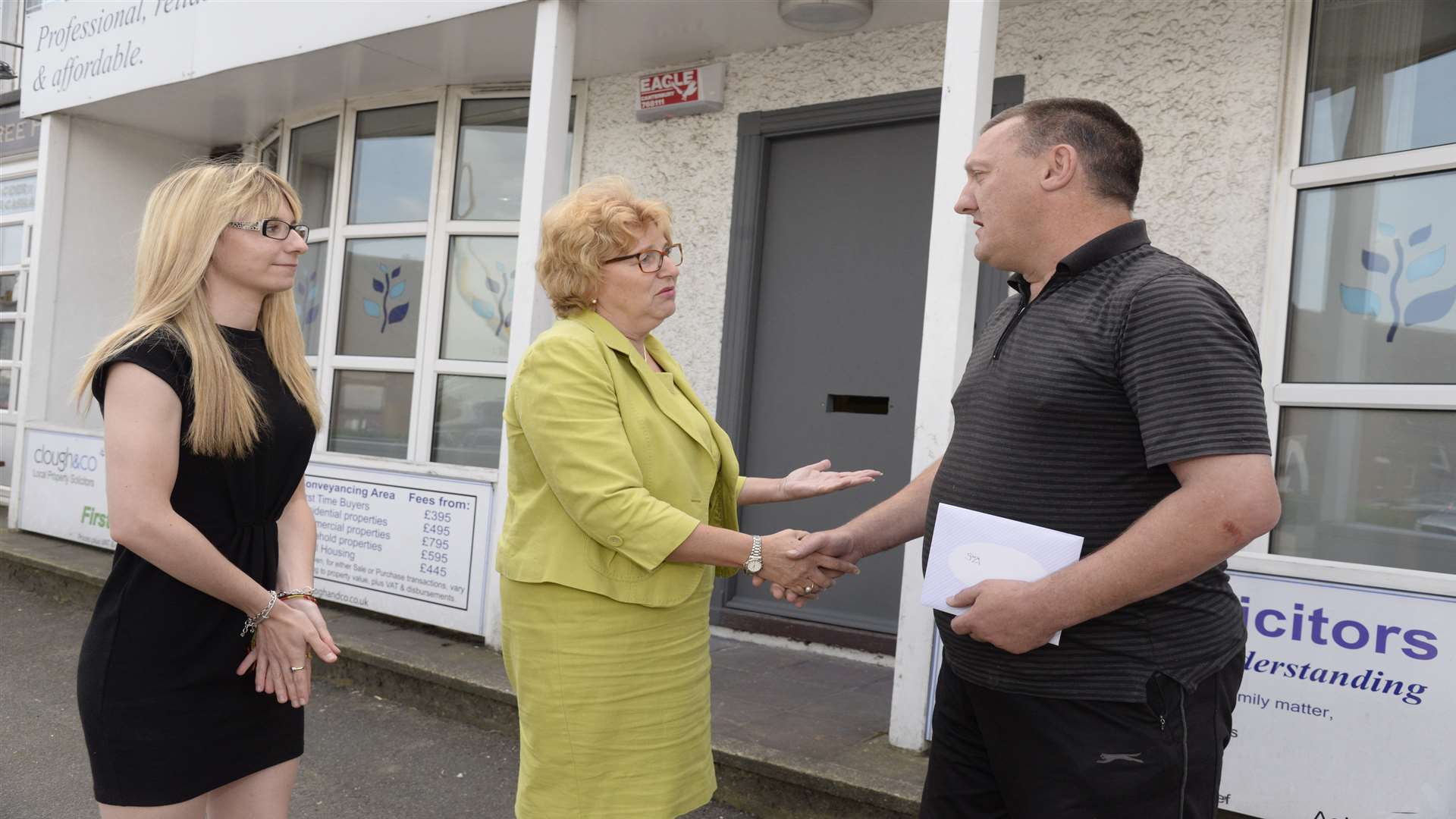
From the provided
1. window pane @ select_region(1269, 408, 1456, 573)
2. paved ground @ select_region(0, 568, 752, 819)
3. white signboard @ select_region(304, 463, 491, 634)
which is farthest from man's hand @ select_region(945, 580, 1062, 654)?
white signboard @ select_region(304, 463, 491, 634)

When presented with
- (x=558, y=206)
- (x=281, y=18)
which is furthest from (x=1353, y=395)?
(x=281, y=18)

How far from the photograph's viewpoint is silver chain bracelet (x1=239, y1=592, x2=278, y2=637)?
200 cm

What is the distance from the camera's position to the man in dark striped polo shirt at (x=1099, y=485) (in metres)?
1.57

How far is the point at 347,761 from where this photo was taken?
13.4 ft

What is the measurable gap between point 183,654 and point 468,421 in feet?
13.5

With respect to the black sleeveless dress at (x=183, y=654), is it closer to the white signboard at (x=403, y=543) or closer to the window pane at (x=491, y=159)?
the white signboard at (x=403, y=543)

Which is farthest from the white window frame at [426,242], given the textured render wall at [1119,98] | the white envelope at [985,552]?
the white envelope at [985,552]

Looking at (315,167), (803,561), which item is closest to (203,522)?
(803,561)

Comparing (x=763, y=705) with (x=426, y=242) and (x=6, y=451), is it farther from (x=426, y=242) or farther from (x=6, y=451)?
(x=6, y=451)

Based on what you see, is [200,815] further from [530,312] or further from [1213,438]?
[530,312]

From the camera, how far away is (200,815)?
2.01 meters

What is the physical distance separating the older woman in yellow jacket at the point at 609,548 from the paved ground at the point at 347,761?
5.04 ft

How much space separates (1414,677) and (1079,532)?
67.8 inches

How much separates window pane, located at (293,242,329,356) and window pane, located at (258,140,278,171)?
821mm
